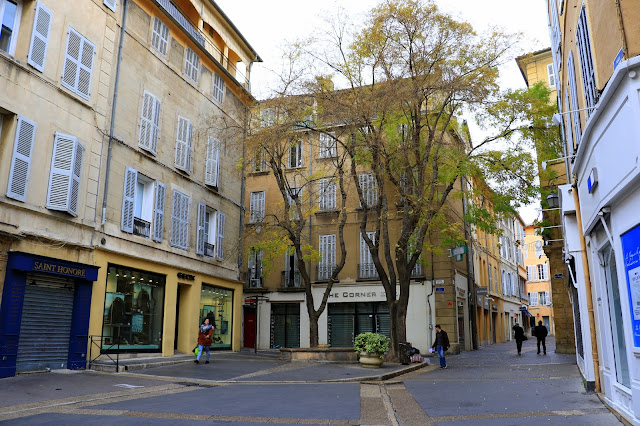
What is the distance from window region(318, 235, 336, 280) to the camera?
2762cm

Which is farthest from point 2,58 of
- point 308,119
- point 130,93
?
point 308,119

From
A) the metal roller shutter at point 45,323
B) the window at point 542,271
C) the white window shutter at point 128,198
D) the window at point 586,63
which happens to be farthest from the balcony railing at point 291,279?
the window at point 542,271

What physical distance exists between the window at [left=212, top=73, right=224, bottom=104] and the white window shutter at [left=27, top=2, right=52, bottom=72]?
9.33 meters

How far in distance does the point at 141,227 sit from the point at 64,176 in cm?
399

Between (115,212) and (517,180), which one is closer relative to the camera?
(115,212)

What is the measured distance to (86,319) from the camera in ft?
47.8

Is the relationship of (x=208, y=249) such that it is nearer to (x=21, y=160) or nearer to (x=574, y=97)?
(x=21, y=160)

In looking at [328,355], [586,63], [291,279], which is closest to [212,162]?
[291,279]

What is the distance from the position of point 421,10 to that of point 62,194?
12.1 metres

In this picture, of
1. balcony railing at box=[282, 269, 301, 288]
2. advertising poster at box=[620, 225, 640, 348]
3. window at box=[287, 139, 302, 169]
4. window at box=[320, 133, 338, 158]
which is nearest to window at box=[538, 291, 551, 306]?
balcony railing at box=[282, 269, 301, 288]

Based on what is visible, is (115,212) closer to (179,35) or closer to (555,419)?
(179,35)

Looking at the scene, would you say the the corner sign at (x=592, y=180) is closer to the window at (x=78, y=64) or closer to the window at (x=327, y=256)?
the window at (x=78, y=64)

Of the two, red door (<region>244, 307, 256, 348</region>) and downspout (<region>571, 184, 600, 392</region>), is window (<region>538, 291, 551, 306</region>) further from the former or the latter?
downspout (<region>571, 184, 600, 392</region>)

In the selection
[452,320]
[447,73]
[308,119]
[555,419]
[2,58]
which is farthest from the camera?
[452,320]
